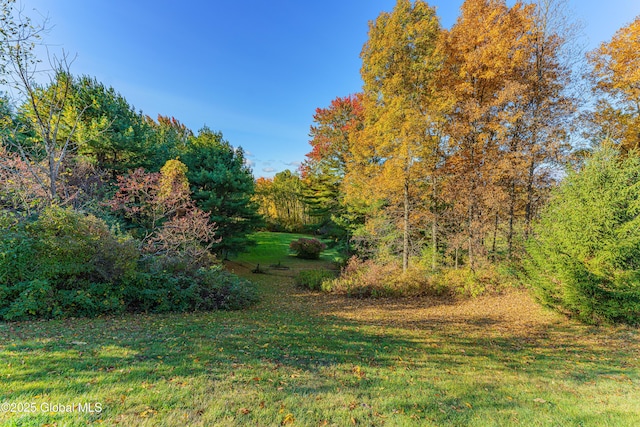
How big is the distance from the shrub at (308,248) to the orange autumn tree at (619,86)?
58.4 ft

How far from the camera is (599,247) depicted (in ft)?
23.1

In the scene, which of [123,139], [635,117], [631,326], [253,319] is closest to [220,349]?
[253,319]

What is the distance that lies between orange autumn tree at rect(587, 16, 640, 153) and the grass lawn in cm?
911

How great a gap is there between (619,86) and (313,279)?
15.2m

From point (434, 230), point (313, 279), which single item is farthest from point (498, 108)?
point (313, 279)

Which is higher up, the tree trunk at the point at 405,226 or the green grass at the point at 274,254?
the tree trunk at the point at 405,226

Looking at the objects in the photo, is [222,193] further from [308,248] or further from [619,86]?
[619,86]

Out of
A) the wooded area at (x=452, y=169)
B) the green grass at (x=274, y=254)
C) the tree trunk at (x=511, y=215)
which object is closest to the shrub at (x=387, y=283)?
the wooded area at (x=452, y=169)

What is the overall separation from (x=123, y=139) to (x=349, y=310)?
13.0m

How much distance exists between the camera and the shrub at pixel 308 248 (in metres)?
23.0

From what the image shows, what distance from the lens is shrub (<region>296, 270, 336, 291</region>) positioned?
501 inches

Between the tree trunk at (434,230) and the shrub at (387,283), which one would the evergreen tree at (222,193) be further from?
the tree trunk at (434,230)

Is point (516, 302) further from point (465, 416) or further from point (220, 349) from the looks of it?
point (220, 349)

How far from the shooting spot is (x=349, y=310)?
29.5ft
